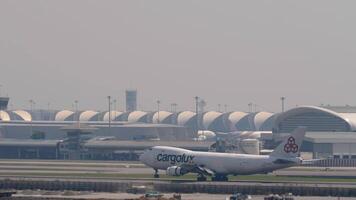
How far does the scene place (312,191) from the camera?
383ft

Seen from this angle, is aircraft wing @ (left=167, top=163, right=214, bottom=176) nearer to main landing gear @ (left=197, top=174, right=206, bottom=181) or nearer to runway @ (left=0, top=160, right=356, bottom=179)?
main landing gear @ (left=197, top=174, right=206, bottom=181)

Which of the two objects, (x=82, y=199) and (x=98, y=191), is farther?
(x=98, y=191)

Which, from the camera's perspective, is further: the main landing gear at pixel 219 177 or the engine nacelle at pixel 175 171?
the main landing gear at pixel 219 177

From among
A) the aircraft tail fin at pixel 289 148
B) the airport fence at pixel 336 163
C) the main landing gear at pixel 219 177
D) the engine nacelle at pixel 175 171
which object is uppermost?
the aircraft tail fin at pixel 289 148

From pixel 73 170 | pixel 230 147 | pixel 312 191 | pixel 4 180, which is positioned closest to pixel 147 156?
pixel 73 170

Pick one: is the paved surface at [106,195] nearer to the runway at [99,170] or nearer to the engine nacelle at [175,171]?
the engine nacelle at [175,171]

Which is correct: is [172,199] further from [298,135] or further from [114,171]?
[114,171]

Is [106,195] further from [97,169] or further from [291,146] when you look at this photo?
Answer: [97,169]

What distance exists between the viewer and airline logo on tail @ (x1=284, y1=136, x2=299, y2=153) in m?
141

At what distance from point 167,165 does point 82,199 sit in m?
39.5

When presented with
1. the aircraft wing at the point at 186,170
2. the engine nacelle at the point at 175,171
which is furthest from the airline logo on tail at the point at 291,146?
the engine nacelle at the point at 175,171

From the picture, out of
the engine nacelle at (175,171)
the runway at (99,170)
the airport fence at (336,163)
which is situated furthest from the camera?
the airport fence at (336,163)

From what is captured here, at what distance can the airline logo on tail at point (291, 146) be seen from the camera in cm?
14088

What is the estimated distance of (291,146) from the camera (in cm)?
14100
